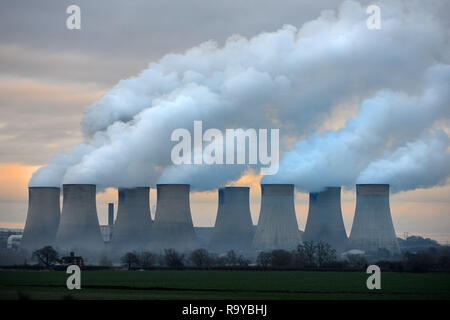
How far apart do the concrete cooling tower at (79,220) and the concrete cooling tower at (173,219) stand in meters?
3.11

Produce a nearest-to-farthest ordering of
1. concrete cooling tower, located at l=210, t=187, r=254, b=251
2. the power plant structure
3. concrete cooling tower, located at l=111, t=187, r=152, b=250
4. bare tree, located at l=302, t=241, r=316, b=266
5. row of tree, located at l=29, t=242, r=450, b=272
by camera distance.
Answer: row of tree, located at l=29, t=242, r=450, b=272
bare tree, located at l=302, t=241, r=316, b=266
the power plant structure
concrete cooling tower, located at l=210, t=187, r=254, b=251
concrete cooling tower, located at l=111, t=187, r=152, b=250

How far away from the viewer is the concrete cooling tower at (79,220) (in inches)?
1652

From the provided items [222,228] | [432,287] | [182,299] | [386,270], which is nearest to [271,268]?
[386,270]

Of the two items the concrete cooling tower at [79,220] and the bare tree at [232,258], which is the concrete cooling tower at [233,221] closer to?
the bare tree at [232,258]

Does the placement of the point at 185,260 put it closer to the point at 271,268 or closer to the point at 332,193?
the point at 271,268

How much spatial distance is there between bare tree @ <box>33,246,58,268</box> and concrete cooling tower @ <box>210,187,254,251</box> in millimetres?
9190

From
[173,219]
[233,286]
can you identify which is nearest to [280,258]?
[173,219]

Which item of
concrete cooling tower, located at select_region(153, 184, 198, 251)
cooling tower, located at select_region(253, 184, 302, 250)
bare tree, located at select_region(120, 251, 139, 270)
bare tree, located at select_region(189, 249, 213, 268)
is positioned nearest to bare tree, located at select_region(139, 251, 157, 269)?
bare tree, located at select_region(120, 251, 139, 270)

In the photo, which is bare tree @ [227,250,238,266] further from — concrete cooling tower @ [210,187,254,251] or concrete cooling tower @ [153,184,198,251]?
concrete cooling tower @ [153,184,198,251]

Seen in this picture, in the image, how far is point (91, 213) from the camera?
139 feet

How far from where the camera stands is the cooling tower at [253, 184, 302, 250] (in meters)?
43.0

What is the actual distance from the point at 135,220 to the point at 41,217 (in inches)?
188
